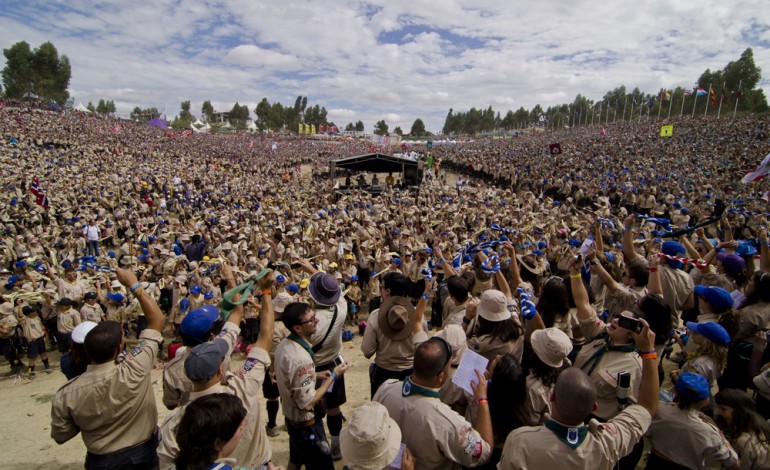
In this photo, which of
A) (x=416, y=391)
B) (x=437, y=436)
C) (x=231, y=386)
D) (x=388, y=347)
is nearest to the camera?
(x=437, y=436)

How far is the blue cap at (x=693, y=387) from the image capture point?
235cm

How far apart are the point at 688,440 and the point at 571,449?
110cm

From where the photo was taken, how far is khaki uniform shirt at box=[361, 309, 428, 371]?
3.47 m

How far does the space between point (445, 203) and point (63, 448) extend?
13.8 meters

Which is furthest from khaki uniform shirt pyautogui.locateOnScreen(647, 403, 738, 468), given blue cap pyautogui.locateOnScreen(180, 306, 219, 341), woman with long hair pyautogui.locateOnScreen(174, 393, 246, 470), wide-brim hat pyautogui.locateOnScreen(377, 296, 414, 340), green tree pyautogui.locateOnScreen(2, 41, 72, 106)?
green tree pyautogui.locateOnScreen(2, 41, 72, 106)

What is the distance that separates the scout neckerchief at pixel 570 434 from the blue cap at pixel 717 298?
7.75 ft

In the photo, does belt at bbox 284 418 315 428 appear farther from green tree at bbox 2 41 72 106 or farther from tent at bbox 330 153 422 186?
green tree at bbox 2 41 72 106

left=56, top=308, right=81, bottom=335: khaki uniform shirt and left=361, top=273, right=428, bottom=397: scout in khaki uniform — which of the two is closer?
left=361, top=273, right=428, bottom=397: scout in khaki uniform

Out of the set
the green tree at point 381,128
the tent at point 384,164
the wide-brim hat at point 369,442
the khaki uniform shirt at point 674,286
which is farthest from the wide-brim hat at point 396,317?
the green tree at point 381,128

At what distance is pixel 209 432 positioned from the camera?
5.61 ft

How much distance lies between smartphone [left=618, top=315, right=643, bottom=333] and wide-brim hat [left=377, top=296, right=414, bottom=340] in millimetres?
1598

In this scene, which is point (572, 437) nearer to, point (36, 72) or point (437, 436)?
point (437, 436)

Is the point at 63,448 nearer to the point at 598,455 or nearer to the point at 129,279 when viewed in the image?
the point at 129,279

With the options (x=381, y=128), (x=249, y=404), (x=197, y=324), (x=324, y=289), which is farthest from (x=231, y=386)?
(x=381, y=128)
